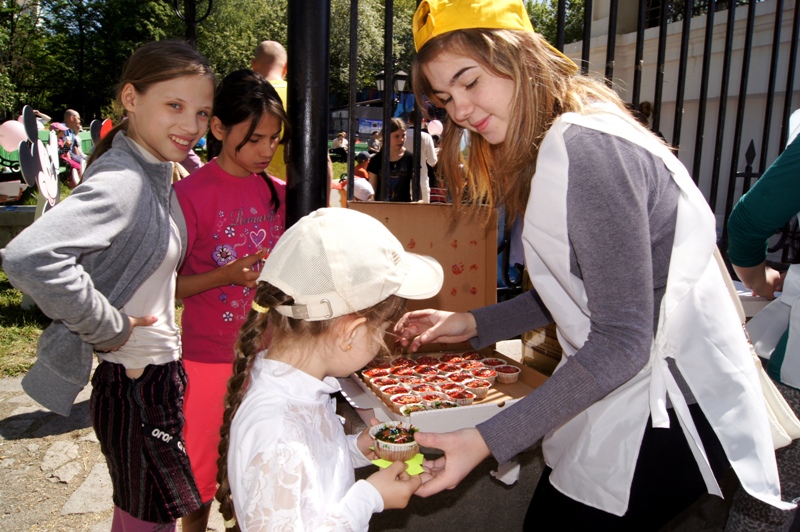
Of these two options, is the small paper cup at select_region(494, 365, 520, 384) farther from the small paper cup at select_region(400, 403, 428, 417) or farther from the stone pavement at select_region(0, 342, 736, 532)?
Result: the small paper cup at select_region(400, 403, 428, 417)

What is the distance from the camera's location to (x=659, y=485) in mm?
1554

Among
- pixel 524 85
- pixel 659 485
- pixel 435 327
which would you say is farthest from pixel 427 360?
pixel 524 85

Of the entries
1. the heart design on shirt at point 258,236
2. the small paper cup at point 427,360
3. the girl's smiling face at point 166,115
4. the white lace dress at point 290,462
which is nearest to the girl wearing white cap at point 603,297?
the white lace dress at point 290,462

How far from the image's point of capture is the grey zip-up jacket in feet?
4.99

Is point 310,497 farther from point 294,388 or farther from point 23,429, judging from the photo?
point 23,429

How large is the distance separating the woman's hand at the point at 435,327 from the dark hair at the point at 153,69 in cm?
109

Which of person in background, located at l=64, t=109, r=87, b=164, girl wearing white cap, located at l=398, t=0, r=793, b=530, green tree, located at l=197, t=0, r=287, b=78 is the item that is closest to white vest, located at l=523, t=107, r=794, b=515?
girl wearing white cap, located at l=398, t=0, r=793, b=530

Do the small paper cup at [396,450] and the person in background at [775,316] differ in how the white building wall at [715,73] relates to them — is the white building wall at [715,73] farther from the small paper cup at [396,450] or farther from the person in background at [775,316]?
the small paper cup at [396,450]

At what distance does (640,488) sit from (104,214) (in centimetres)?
157

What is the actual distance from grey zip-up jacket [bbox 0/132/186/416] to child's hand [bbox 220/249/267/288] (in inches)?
10.2

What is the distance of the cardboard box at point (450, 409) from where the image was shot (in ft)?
7.62

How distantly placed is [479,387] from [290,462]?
154cm

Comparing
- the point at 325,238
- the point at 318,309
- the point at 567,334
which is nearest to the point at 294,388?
the point at 318,309

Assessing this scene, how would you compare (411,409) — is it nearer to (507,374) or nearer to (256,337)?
(507,374)
